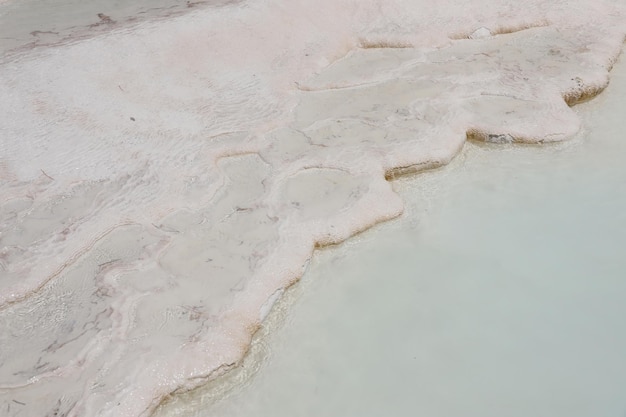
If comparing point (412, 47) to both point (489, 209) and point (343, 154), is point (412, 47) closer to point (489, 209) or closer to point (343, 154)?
point (343, 154)

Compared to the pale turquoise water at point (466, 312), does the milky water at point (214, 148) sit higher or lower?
higher

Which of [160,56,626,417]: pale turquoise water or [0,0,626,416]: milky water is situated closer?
[160,56,626,417]: pale turquoise water

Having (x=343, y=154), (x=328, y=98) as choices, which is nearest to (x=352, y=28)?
(x=328, y=98)

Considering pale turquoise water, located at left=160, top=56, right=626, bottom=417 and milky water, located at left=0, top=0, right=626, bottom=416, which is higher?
milky water, located at left=0, top=0, right=626, bottom=416

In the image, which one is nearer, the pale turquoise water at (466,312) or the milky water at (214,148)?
the pale turquoise water at (466,312)
